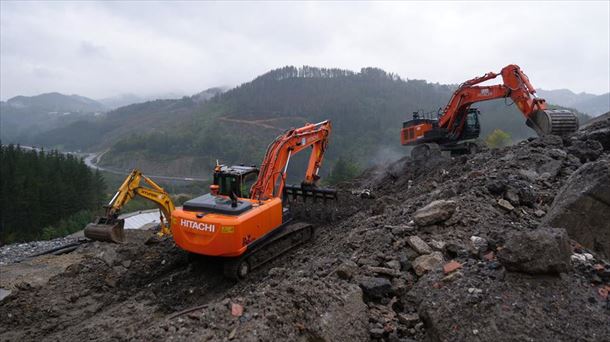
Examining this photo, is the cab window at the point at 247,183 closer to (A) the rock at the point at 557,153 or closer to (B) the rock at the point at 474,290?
(B) the rock at the point at 474,290

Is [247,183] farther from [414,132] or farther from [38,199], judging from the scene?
[38,199]

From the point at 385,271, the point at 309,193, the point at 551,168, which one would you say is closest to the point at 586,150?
the point at 551,168

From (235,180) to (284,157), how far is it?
1.53 m

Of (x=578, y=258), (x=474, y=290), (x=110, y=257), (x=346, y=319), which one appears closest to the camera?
(x=474, y=290)

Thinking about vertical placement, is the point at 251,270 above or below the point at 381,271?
below

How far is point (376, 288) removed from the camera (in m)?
5.03

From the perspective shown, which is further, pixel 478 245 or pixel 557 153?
pixel 557 153

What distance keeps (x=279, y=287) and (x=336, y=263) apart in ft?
4.82

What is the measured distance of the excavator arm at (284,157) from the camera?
30.6 feet

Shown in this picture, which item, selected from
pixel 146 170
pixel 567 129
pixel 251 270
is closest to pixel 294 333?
pixel 251 270

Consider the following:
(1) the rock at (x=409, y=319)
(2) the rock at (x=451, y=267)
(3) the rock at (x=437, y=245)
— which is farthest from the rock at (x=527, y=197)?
(1) the rock at (x=409, y=319)

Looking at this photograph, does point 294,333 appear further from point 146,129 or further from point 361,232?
point 146,129

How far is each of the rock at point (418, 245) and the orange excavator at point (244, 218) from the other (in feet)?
9.64

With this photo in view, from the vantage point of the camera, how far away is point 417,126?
1622cm
